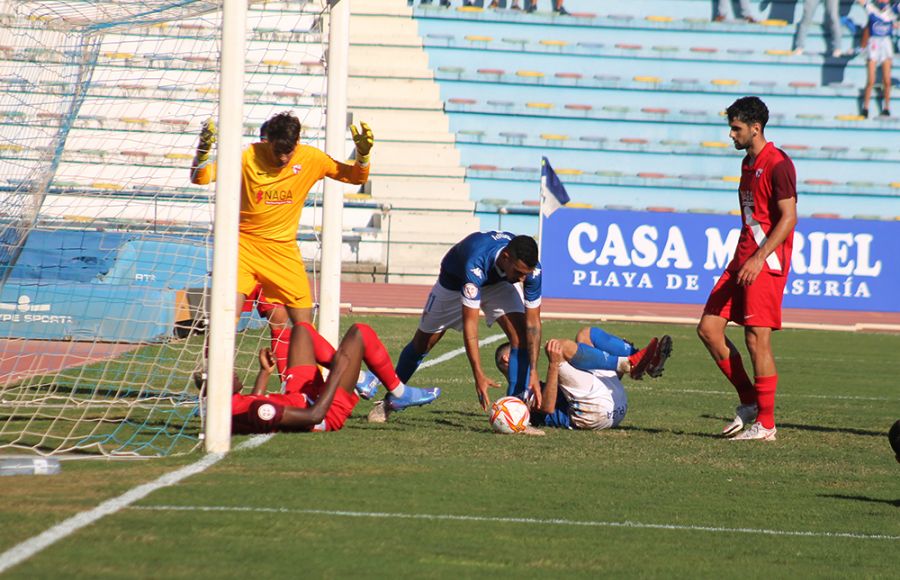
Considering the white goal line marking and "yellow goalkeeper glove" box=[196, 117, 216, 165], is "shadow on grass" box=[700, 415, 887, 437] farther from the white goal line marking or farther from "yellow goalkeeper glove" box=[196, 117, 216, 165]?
"yellow goalkeeper glove" box=[196, 117, 216, 165]

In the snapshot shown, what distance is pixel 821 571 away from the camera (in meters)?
5.07

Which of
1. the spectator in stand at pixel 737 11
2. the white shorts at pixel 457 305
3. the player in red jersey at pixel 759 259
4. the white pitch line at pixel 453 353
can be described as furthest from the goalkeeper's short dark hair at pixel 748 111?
the spectator in stand at pixel 737 11

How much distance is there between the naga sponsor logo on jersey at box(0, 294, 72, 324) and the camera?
13.1m

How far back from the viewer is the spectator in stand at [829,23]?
28078 mm

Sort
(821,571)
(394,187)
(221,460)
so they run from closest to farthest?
(821,571) → (221,460) → (394,187)

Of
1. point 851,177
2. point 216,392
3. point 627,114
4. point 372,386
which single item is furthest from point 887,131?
point 216,392

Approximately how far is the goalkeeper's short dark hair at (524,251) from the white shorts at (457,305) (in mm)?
897

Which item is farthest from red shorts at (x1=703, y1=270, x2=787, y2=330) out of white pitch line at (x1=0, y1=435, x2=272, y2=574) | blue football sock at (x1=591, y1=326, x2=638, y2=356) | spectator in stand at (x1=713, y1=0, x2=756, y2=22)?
spectator in stand at (x1=713, y1=0, x2=756, y2=22)

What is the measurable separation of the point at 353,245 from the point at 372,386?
54.2 feet

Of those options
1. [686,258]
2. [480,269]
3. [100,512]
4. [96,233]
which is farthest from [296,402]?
[686,258]

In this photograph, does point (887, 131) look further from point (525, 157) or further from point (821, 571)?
point (821, 571)

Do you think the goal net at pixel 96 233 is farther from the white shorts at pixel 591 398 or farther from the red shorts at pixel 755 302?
the red shorts at pixel 755 302

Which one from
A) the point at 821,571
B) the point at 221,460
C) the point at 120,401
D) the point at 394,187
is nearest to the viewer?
the point at 821,571

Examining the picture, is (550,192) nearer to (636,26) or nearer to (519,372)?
(636,26)
